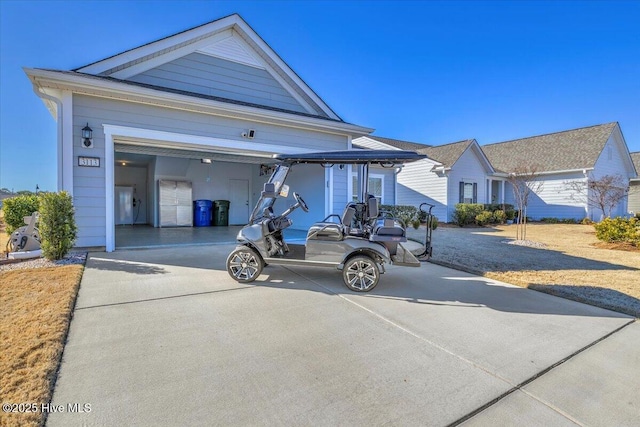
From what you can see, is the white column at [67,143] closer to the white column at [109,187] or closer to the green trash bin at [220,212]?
the white column at [109,187]

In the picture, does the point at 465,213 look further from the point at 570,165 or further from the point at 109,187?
the point at 109,187

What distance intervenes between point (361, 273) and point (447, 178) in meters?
13.1

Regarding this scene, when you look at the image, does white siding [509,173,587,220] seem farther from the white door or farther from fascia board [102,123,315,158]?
fascia board [102,123,315,158]

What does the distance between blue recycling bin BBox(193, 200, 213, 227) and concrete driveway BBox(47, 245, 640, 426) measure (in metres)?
9.59

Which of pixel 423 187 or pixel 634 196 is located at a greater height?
pixel 423 187

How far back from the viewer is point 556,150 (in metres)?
18.7

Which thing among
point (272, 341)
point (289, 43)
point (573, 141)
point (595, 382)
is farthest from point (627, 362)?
point (573, 141)

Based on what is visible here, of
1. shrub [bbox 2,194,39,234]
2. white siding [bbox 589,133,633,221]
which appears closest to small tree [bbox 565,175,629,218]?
white siding [bbox 589,133,633,221]

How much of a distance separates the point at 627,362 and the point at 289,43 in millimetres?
11610

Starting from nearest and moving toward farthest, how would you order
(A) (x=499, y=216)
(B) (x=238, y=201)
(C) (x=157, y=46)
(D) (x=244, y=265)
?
(D) (x=244, y=265)
(C) (x=157, y=46)
(B) (x=238, y=201)
(A) (x=499, y=216)

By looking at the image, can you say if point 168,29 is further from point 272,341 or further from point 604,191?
point 604,191

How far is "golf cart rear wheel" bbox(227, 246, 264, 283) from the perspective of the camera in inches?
181

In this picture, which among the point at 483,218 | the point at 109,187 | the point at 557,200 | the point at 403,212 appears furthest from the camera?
the point at 557,200

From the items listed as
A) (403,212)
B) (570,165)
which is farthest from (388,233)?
(570,165)
